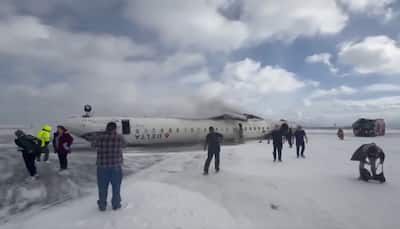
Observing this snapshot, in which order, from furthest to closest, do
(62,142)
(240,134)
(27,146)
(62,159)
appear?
(240,134), (62,159), (62,142), (27,146)

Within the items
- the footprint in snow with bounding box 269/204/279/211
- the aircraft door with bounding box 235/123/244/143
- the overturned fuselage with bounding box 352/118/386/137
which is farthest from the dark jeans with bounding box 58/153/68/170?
the overturned fuselage with bounding box 352/118/386/137

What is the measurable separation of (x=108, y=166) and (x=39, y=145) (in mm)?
5689

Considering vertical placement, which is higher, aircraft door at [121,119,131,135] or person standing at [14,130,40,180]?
aircraft door at [121,119,131,135]

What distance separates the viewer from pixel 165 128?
26.1 metres

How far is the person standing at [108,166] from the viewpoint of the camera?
537 centimetres

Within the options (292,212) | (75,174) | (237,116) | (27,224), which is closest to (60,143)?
(75,174)

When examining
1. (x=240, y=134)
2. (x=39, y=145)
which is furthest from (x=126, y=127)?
(x=39, y=145)

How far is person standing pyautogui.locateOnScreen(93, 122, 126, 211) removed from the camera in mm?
5367

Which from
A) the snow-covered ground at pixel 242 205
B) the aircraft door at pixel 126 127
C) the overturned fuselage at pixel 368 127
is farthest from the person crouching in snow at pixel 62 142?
the overturned fuselage at pixel 368 127

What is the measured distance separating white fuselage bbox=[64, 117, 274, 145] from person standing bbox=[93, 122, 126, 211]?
17.0 metres

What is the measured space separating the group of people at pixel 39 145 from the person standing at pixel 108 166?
488 cm

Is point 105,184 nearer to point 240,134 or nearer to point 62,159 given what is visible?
point 62,159

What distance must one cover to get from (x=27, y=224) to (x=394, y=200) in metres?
9.28

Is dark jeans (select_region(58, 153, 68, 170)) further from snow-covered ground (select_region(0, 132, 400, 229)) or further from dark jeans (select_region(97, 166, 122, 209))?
dark jeans (select_region(97, 166, 122, 209))
